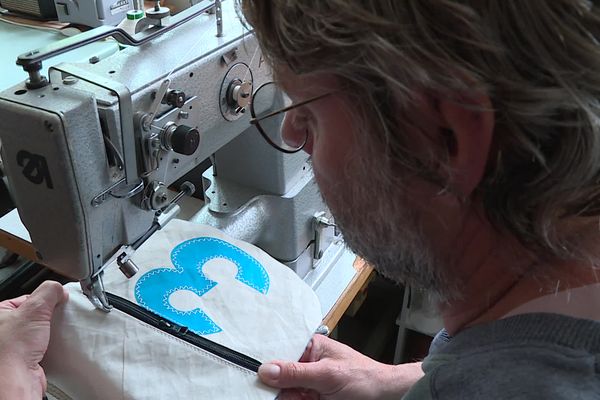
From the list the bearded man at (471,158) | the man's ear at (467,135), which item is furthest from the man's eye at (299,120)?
the man's ear at (467,135)

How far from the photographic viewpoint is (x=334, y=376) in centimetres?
95

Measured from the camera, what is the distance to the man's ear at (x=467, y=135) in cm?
52

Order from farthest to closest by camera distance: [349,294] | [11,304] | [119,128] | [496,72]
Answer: [349,294]
[11,304]
[119,128]
[496,72]

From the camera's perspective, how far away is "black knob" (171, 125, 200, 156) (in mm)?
827

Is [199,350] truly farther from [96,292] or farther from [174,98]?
[174,98]

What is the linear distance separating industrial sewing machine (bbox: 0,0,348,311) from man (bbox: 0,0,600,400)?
0.22m

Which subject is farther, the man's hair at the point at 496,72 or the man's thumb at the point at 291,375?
the man's thumb at the point at 291,375

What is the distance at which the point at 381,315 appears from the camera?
7.03 ft

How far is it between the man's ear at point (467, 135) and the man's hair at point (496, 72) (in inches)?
0.4

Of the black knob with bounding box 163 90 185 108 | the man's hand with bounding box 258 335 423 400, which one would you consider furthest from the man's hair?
the man's hand with bounding box 258 335 423 400

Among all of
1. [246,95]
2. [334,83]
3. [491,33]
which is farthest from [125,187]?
[491,33]

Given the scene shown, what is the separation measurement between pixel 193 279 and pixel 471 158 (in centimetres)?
62

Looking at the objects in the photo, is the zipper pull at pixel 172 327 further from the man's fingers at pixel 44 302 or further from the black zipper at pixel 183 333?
the man's fingers at pixel 44 302

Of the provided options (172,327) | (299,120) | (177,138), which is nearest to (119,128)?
(177,138)
